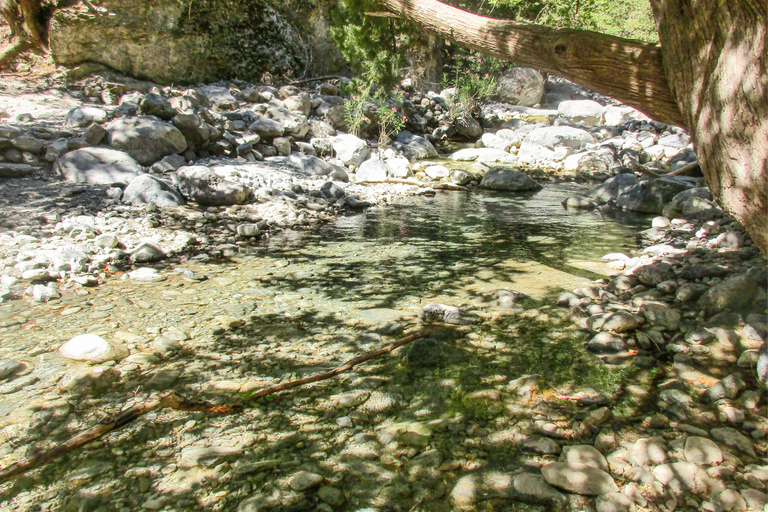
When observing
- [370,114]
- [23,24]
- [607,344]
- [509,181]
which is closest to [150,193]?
[607,344]

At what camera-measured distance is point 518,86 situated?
21250 millimetres

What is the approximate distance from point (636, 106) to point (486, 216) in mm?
4589

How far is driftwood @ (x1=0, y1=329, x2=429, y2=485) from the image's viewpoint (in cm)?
213

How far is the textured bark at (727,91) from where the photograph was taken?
79.3 inches

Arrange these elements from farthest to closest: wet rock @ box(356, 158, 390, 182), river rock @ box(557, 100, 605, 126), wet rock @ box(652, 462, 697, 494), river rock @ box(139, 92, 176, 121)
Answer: river rock @ box(557, 100, 605, 126) < wet rock @ box(356, 158, 390, 182) < river rock @ box(139, 92, 176, 121) < wet rock @ box(652, 462, 697, 494)

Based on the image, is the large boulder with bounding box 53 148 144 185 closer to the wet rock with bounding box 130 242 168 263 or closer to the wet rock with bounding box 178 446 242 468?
the wet rock with bounding box 130 242 168 263

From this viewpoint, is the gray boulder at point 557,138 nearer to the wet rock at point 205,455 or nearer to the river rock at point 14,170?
the river rock at point 14,170

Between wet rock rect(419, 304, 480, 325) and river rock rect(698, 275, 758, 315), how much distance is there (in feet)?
5.08

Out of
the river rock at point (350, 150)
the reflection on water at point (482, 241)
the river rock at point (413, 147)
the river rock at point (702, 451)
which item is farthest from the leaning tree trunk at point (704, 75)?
the river rock at point (413, 147)

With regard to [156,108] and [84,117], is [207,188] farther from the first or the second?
[84,117]

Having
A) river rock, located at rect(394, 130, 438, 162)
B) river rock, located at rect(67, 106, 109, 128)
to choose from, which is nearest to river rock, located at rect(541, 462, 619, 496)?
river rock, located at rect(67, 106, 109, 128)

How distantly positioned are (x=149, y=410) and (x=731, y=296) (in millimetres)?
3613

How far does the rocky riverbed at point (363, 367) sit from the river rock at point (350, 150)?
4230 millimetres

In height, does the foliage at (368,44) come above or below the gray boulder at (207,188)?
above
